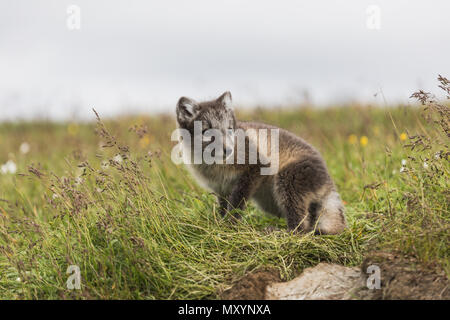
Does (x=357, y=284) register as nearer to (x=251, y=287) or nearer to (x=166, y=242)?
(x=251, y=287)

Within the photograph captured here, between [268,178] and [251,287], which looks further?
[268,178]

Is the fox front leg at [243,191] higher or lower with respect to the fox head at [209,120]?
lower

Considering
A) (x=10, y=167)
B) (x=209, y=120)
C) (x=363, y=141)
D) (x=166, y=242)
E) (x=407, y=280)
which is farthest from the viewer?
(x=363, y=141)

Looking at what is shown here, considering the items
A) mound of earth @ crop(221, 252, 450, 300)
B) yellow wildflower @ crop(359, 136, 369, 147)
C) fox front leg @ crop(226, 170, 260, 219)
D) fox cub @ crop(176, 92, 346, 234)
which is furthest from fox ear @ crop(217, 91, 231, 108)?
yellow wildflower @ crop(359, 136, 369, 147)

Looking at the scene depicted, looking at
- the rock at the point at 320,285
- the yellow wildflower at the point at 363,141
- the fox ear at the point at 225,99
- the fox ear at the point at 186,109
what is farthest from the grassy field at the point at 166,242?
the yellow wildflower at the point at 363,141

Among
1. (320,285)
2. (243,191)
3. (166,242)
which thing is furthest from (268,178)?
(320,285)

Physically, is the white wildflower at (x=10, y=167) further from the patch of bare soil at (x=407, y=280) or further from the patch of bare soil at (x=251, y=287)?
the patch of bare soil at (x=407, y=280)

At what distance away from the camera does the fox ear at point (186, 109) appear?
5180mm

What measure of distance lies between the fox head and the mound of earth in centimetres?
164

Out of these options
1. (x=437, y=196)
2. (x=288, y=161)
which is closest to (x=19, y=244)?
(x=288, y=161)

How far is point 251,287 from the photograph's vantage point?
3629 mm

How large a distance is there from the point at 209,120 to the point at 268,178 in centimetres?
89

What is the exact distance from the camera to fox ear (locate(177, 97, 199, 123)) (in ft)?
17.0

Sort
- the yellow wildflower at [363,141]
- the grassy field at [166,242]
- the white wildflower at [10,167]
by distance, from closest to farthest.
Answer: the grassy field at [166,242] < the white wildflower at [10,167] < the yellow wildflower at [363,141]
